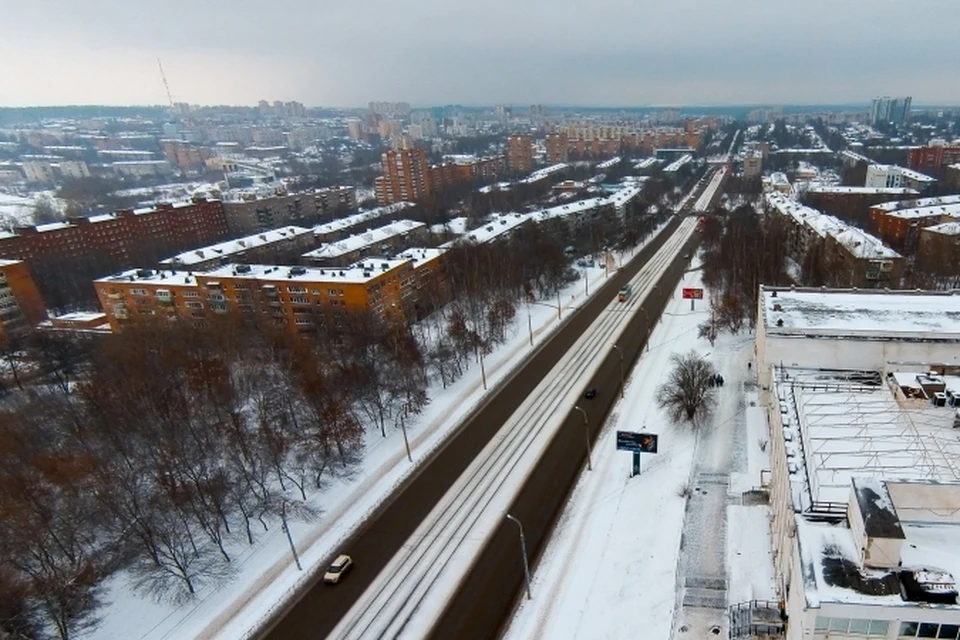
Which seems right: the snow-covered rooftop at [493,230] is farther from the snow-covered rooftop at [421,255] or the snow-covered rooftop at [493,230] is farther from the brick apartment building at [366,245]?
the brick apartment building at [366,245]

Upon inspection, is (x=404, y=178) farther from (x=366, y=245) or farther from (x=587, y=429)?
(x=587, y=429)

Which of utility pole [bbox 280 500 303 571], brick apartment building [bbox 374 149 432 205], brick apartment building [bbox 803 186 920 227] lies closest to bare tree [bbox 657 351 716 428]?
utility pole [bbox 280 500 303 571]

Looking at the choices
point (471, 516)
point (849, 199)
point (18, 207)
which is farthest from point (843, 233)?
point (18, 207)

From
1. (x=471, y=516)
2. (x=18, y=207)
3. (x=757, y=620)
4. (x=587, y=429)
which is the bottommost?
(x=471, y=516)

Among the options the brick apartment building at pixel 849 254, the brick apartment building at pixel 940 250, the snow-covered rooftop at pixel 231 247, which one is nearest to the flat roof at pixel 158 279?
the snow-covered rooftop at pixel 231 247

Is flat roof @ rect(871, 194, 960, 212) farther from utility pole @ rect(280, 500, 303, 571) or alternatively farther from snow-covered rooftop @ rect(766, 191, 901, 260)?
utility pole @ rect(280, 500, 303, 571)

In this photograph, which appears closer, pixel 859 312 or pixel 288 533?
pixel 288 533

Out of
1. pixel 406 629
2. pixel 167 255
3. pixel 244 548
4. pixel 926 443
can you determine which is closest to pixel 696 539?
pixel 926 443
